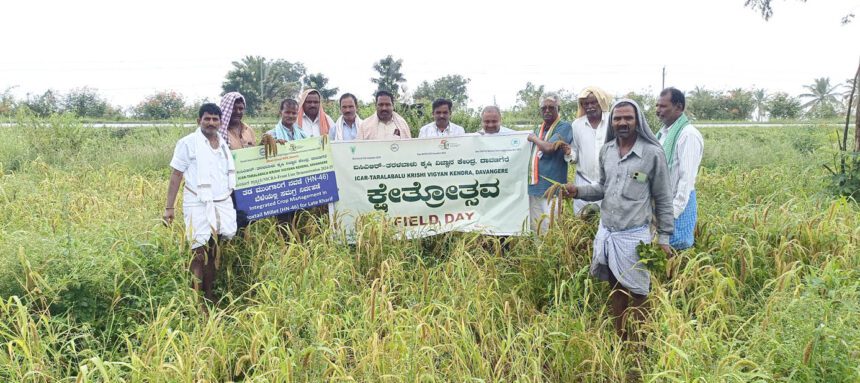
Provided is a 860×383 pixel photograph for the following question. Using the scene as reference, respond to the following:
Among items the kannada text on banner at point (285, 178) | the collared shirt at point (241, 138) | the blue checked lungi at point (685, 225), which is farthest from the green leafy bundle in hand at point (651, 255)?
the collared shirt at point (241, 138)

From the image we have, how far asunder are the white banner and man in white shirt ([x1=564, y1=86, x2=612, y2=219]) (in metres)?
0.40

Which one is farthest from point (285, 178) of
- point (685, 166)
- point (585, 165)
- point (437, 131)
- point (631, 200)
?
point (685, 166)

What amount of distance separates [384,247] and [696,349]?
95.0 inches

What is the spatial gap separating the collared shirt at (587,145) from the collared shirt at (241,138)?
266 cm

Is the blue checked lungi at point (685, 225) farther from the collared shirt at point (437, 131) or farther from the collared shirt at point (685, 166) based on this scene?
the collared shirt at point (437, 131)

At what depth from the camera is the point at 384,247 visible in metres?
4.63

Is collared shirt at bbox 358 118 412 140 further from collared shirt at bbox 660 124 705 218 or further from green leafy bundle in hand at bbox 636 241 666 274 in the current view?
green leafy bundle in hand at bbox 636 241 666 274

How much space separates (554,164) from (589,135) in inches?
14.6

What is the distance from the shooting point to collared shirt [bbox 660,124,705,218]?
3.76 metres

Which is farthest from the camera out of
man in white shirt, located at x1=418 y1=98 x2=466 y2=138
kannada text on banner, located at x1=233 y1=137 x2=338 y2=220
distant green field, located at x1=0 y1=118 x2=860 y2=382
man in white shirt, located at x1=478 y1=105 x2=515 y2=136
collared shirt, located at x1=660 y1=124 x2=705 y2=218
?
man in white shirt, located at x1=418 y1=98 x2=466 y2=138

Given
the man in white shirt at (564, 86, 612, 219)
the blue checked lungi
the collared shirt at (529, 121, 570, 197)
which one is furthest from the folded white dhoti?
the collared shirt at (529, 121, 570, 197)

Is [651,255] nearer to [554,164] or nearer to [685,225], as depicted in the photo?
[685,225]

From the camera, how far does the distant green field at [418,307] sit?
9.65ft

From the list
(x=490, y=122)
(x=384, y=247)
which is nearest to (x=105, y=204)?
(x=384, y=247)
